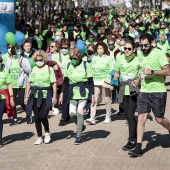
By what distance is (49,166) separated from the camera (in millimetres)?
9289

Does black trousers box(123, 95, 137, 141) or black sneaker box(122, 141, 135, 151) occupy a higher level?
black trousers box(123, 95, 137, 141)

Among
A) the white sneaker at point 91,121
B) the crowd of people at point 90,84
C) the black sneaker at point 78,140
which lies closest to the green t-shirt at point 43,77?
the crowd of people at point 90,84

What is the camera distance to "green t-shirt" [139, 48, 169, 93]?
9516 millimetres

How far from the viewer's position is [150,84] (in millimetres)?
9625

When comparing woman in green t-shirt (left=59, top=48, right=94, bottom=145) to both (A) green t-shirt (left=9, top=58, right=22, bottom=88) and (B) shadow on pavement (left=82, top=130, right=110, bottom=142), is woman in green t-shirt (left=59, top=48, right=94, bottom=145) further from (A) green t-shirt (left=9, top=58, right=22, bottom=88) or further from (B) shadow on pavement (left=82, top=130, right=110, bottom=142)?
(A) green t-shirt (left=9, top=58, right=22, bottom=88)

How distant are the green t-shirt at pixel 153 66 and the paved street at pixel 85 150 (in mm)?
1046

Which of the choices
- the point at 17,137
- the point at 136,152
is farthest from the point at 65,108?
the point at 136,152

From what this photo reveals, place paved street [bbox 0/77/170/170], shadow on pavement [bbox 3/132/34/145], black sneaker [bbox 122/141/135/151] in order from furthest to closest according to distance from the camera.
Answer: shadow on pavement [bbox 3/132/34/145]
black sneaker [bbox 122/141/135/151]
paved street [bbox 0/77/170/170]

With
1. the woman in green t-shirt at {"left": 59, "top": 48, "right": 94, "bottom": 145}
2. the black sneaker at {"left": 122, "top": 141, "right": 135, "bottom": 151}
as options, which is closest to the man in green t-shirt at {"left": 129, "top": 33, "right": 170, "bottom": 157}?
the black sneaker at {"left": 122, "top": 141, "right": 135, "bottom": 151}

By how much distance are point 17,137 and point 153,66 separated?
127 inches

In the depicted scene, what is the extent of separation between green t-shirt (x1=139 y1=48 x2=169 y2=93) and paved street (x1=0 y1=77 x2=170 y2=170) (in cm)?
105

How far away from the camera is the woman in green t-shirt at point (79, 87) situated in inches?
420

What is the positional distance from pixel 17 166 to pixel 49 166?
0.47m

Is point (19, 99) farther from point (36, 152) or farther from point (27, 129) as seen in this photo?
point (36, 152)
